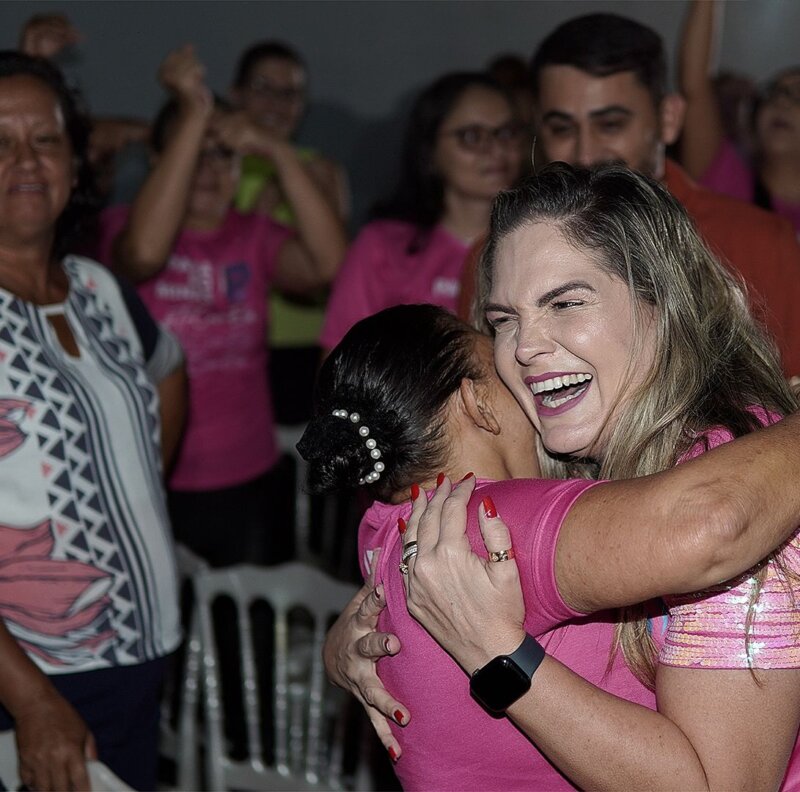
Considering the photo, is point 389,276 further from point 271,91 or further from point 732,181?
point 271,91

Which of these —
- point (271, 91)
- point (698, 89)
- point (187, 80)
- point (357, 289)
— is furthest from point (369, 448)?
point (271, 91)

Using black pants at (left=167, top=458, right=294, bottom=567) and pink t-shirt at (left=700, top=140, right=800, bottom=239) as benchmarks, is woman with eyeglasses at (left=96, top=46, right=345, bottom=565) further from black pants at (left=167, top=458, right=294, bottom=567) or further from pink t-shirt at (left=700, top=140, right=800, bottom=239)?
pink t-shirt at (left=700, top=140, right=800, bottom=239)

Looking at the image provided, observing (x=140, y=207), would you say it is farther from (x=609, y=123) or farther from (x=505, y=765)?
(x=505, y=765)

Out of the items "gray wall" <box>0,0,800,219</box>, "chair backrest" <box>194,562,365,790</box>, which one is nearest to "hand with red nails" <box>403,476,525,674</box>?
"chair backrest" <box>194,562,365,790</box>

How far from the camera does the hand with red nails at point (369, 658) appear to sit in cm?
121

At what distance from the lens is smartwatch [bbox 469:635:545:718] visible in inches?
40.4

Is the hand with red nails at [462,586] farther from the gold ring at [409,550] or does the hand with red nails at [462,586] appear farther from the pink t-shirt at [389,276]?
the pink t-shirt at [389,276]

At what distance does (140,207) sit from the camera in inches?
116

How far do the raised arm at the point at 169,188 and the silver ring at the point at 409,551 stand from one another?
194cm

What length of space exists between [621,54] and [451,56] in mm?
2714

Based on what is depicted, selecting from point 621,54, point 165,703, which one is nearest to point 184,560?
point 165,703

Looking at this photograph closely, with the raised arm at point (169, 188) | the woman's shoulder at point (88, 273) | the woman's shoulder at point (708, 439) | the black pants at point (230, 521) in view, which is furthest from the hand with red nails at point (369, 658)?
the raised arm at point (169, 188)

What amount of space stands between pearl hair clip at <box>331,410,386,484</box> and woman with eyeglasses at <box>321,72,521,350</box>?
1.50 m

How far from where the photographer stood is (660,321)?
48.1 inches
